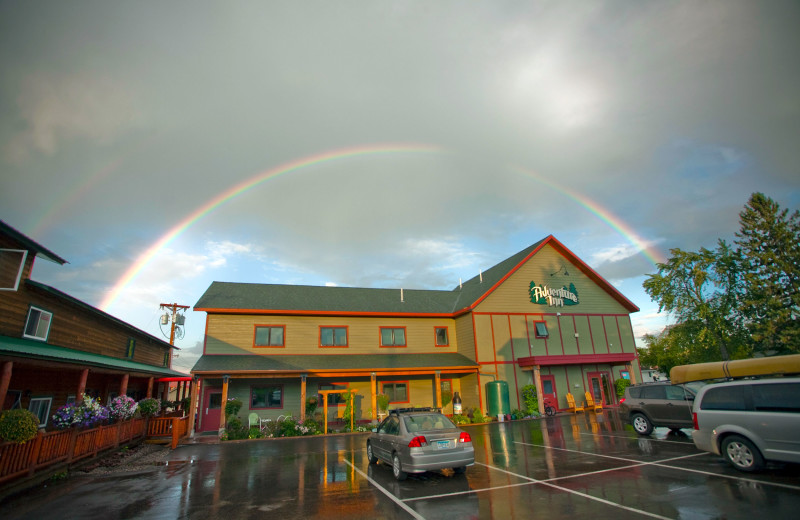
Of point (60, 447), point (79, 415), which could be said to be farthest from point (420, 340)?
point (60, 447)

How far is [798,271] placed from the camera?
2750 centimetres

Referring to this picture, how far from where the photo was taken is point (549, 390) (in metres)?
26.0

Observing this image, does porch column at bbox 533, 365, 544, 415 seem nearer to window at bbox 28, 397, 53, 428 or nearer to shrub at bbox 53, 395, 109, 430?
shrub at bbox 53, 395, 109, 430

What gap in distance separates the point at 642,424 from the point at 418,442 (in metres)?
10.1

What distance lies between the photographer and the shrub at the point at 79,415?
11945 millimetres

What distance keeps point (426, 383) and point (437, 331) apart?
11.7 ft

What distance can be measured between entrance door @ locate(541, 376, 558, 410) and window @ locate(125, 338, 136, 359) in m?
25.1

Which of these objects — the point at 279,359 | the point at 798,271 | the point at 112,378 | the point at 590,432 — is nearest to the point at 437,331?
the point at 279,359

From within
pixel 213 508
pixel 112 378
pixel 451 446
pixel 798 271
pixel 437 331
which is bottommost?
pixel 213 508

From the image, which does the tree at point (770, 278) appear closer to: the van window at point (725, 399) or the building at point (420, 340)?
the building at point (420, 340)

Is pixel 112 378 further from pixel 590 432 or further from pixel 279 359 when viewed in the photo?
pixel 590 432

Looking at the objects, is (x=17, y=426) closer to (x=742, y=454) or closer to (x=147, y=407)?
(x=147, y=407)

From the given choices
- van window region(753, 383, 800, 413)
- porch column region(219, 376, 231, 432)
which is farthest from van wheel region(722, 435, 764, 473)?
porch column region(219, 376, 231, 432)

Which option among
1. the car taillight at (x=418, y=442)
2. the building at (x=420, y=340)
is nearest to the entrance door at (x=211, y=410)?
the building at (x=420, y=340)
